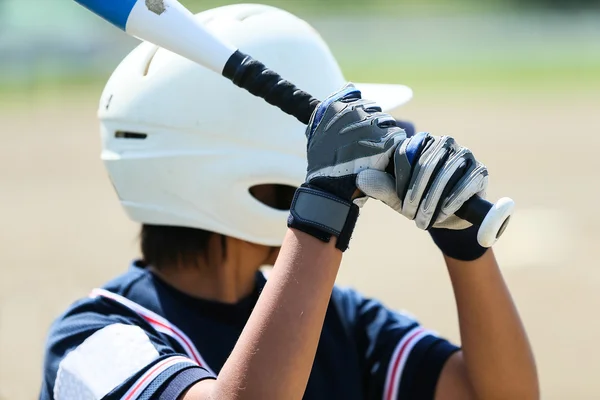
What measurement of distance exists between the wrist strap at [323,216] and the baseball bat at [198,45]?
22 centimetres

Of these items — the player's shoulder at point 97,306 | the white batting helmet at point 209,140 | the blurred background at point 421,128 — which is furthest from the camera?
the blurred background at point 421,128

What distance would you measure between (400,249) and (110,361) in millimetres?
6934

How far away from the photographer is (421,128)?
53.0 ft

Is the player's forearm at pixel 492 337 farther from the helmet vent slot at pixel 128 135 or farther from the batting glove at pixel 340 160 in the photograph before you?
the helmet vent slot at pixel 128 135

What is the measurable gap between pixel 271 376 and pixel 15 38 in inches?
913

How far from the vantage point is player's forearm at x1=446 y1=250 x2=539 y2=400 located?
2277mm

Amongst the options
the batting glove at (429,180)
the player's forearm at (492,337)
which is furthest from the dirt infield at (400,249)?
the batting glove at (429,180)

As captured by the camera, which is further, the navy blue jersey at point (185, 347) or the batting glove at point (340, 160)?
the navy blue jersey at point (185, 347)

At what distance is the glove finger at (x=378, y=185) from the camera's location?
1.77 m

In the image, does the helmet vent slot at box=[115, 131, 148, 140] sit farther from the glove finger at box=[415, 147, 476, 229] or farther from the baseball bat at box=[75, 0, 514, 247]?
the glove finger at box=[415, 147, 476, 229]

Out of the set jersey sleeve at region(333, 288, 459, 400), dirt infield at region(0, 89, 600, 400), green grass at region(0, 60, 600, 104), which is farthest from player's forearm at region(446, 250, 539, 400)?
green grass at region(0, 60, 600, 104)

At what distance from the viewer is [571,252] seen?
8.24 meters

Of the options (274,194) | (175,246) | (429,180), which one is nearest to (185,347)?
(175,246)

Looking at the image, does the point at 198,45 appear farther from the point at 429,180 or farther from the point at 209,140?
the point at 429,180
